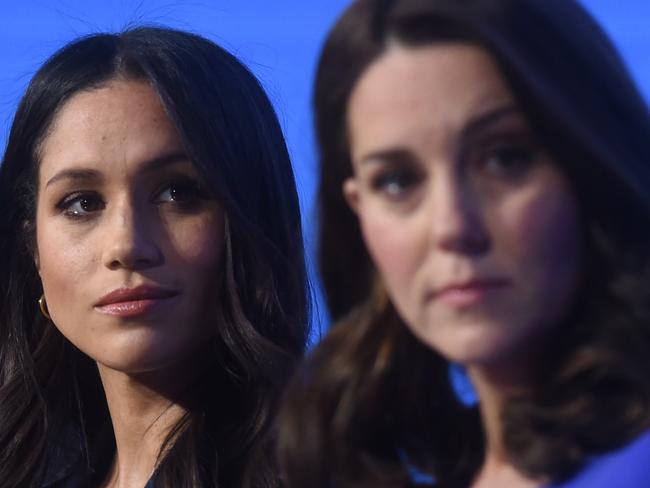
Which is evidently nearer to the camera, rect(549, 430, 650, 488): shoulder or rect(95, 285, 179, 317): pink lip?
rect(549, 430, 650, 488): shoulder

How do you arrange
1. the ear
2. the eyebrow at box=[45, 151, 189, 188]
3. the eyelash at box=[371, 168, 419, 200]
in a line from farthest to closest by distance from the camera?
1. the eyebrow at box=[45, 151, 189, 188]
2. the ear
3. the eyelash at box=[371, 168, 419, 200]

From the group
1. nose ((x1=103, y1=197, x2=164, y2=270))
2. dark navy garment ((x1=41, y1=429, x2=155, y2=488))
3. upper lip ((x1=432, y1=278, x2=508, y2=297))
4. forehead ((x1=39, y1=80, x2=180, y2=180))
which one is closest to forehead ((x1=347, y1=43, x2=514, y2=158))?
upper lip ((x1=432, y1=278, x2=508, y2=297))

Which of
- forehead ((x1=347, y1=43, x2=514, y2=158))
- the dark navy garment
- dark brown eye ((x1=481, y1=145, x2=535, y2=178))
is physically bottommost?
the dark navy garment

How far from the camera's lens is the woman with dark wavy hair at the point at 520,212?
7.11 ft

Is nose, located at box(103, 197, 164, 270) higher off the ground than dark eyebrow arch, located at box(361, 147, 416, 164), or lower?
lower

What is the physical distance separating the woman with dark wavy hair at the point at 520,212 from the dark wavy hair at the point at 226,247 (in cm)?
130

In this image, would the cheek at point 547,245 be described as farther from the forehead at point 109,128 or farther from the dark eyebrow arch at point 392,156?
the forehead at point 109,128

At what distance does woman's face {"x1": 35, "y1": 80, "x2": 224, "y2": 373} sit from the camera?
3.46m

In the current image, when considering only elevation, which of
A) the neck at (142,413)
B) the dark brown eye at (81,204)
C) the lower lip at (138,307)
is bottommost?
the neck at (142,413)

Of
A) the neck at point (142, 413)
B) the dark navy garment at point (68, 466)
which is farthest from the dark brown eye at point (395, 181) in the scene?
the dark navy garment at point (68, 466)

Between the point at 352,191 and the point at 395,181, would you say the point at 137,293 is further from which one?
the point at 395,181

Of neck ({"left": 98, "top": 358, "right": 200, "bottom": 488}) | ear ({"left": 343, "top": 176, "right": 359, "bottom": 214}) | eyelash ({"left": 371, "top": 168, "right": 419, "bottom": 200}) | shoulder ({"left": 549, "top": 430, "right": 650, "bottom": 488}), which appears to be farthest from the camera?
neck ({"left": 98, "top": 358, "right": 200, "bottom": 488})

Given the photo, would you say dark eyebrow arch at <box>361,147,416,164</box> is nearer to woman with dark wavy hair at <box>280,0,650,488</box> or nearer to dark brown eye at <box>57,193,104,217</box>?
woman with dark wavy hair at <box>280,0,650,488</box>

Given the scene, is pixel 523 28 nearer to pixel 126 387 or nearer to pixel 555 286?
pixel 555 286
